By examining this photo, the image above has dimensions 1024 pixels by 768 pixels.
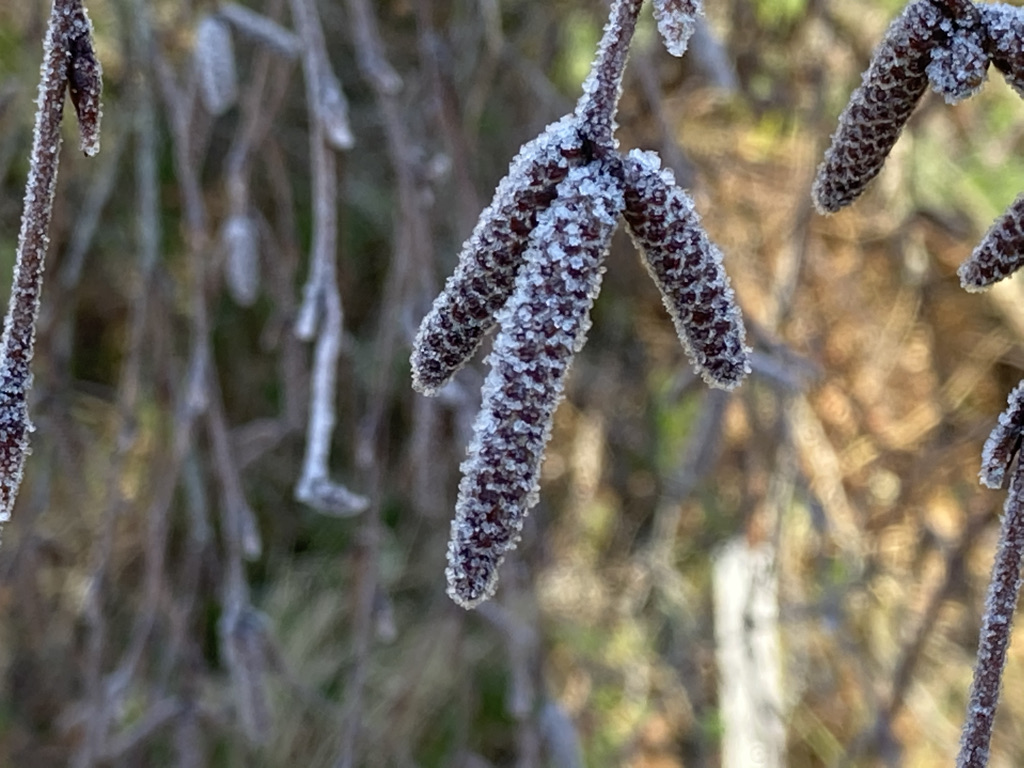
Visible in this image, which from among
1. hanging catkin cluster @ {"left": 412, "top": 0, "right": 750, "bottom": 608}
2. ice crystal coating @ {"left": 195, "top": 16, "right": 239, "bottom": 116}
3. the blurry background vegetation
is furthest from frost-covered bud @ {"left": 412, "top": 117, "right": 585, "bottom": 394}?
the blurry background vegetation

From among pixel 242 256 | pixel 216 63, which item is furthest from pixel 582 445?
pixel 216 63

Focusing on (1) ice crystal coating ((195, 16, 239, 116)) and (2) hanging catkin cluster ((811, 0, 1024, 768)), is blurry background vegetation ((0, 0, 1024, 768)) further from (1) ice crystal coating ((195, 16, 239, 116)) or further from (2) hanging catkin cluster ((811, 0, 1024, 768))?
(2) hanging catkin cluster ((811, 0, 1024, 768))

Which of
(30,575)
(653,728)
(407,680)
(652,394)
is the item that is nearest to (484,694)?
(653,728)

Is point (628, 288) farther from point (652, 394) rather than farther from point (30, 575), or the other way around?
point (30, 575)

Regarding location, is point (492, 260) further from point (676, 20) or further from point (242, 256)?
point (242, 256)

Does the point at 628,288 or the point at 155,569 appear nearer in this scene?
the point at 155,569

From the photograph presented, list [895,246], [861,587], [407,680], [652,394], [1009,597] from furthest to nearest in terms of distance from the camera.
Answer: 1. [652,394]
2. [895,246]
3. [407,680]
4. [861,587]
5. [1009,597]
